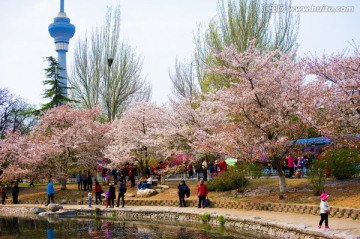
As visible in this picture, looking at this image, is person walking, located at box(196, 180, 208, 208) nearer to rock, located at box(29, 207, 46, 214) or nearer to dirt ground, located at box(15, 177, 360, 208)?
dirt ground, located at box(15, 177, 360, 208)

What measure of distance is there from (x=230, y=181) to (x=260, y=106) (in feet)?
15.6

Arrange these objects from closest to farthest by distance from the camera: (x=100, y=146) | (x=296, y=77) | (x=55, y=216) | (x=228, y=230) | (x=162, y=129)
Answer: (x=228, y=230)
(x=296, y=77)
(x=55, y=216)
(x=162, y=129)
(x=100, y=146)

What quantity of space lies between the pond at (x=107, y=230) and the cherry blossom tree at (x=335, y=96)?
603cm

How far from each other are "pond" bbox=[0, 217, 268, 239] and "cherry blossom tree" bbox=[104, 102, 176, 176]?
8036mm

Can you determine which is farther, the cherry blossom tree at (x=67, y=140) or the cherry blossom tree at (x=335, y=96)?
the cherry blossom tree at (x=67, y=140)

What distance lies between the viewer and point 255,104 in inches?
763

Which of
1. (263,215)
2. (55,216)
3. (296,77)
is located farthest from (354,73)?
(55,216)

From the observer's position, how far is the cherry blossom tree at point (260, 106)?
60.9ft

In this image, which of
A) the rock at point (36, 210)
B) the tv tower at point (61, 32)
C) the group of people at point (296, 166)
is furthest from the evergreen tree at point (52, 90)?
the tv tower at point (61, 32)

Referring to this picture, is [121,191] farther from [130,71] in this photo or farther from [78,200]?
[130,71]

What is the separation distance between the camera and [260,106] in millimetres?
19328

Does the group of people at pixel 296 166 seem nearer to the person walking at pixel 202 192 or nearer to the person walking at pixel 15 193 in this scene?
the person walking at pixel 202 192

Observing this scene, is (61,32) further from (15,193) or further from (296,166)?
A: (296,166)

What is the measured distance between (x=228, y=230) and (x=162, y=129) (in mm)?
11778
